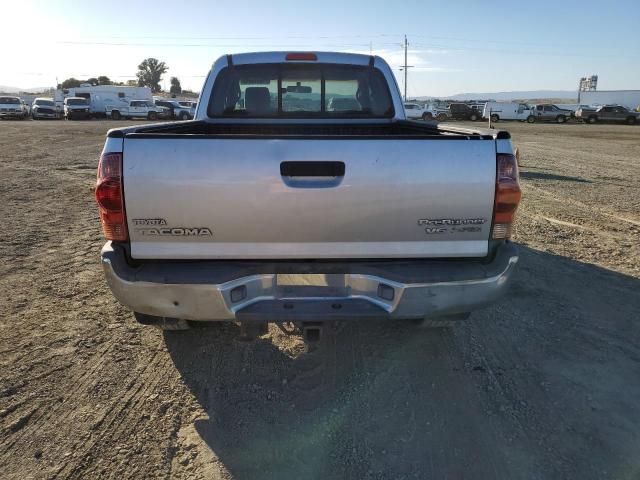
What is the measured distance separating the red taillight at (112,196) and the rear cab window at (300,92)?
217 centimetres

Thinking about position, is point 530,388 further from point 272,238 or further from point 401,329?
point 272,238

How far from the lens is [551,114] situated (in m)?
47.3

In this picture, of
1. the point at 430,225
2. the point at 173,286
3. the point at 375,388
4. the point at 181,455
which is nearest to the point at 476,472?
the point at 375,388

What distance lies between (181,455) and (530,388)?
2.21 meters

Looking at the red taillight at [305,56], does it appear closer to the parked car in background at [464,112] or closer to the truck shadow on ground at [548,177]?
the truck shadow on ground at [548,177]

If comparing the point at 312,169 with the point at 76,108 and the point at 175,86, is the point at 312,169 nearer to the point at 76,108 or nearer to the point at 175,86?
the point at 76,108

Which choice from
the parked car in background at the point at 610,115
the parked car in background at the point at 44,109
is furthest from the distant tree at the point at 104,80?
the parked car in background at the point at 610,115

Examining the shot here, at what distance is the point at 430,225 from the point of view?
2709mm

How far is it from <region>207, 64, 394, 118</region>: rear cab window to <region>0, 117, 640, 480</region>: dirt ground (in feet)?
6.85

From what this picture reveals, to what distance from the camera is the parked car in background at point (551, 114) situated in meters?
47.2

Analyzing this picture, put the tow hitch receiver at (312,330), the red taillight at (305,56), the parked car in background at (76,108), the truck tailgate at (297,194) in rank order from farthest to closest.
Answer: the parked car in background at (76,108) → the red taillight at (305,56) → the tow hitch receiver at (312,330) → the truck tailgate at (297,194)

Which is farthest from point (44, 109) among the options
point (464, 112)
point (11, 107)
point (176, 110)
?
point (464, 112)

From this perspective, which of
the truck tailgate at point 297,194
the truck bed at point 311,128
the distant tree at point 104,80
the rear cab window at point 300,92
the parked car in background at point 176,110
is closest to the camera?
the truck tailgate at point 297,194

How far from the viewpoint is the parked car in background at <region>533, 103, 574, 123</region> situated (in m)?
47.2
